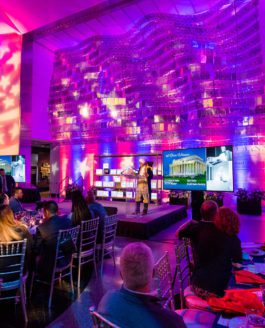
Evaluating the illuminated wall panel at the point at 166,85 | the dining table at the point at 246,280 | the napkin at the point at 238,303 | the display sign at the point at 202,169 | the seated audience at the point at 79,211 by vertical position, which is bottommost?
the dining table at the point at 246,280

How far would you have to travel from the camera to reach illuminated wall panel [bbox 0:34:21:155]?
12.1 m

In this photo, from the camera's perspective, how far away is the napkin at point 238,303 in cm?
145

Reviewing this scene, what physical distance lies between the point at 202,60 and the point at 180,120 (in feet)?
7.80

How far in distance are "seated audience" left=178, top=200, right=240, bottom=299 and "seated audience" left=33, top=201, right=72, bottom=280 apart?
174cm

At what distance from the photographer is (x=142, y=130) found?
1154 centimetres

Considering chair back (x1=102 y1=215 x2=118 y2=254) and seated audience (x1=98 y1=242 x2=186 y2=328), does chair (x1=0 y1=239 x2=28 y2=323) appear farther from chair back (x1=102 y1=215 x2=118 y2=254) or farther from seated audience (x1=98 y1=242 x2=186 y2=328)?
seated audience (x1=98 y1=242 x2=186 y2=328)

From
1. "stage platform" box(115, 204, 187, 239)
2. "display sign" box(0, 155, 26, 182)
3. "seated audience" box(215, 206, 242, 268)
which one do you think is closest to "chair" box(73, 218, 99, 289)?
"seated audience" box(215, 206, 242, 268)

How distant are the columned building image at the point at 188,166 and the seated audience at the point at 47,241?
3.47 meters

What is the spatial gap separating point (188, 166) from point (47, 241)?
3.79m

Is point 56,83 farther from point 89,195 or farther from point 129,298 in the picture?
point 129,298

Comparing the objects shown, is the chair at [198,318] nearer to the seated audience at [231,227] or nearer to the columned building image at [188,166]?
the seated audience at [231,227]

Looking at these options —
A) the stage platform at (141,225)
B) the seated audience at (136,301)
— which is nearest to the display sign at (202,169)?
the stage platform at (141,225)

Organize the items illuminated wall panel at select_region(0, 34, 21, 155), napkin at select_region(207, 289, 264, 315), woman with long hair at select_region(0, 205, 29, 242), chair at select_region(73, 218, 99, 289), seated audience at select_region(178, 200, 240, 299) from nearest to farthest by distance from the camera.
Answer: napkin at select_region(207, 289, 264, 315), seated audience at select_region(178, 200, 240, 299), woman with long hair at select_region(0, 205, 29, 242), chair at select_region(73, 218, 99, 289), illuminated wall panel at select_region(0, 34, 21, 155)

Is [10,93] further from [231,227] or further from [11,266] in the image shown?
[231,227]
